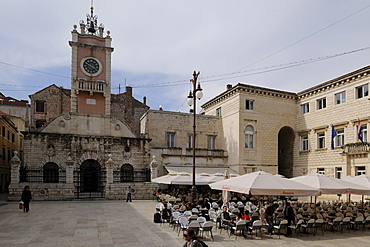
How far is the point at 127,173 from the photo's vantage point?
87.7ft

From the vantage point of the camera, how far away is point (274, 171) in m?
30.8

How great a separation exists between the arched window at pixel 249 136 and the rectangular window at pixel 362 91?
32.8 feet

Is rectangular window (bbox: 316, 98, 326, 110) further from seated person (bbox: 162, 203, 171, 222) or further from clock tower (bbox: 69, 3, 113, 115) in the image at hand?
seated person (bbox: 162, 203, 171, 222)

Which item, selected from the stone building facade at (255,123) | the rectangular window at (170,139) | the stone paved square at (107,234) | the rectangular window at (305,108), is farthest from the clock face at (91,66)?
the rectangular window at (305,108)

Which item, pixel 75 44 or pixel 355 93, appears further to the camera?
pixel 75 44

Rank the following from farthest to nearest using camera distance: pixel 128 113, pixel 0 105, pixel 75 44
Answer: pixel 0 105
pixel 128 113
pixel 75 44

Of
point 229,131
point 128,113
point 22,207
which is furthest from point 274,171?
point 22,207

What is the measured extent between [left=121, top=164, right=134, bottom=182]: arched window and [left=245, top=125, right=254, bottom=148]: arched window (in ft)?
39.4

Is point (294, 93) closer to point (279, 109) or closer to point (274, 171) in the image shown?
point (279, 109)

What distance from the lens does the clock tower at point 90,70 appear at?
27.7m

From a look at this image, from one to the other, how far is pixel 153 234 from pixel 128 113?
99.7ft

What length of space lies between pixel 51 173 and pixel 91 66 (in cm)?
1065

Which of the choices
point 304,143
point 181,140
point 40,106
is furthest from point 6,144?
point 304,143

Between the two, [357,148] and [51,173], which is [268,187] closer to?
[357,148]
